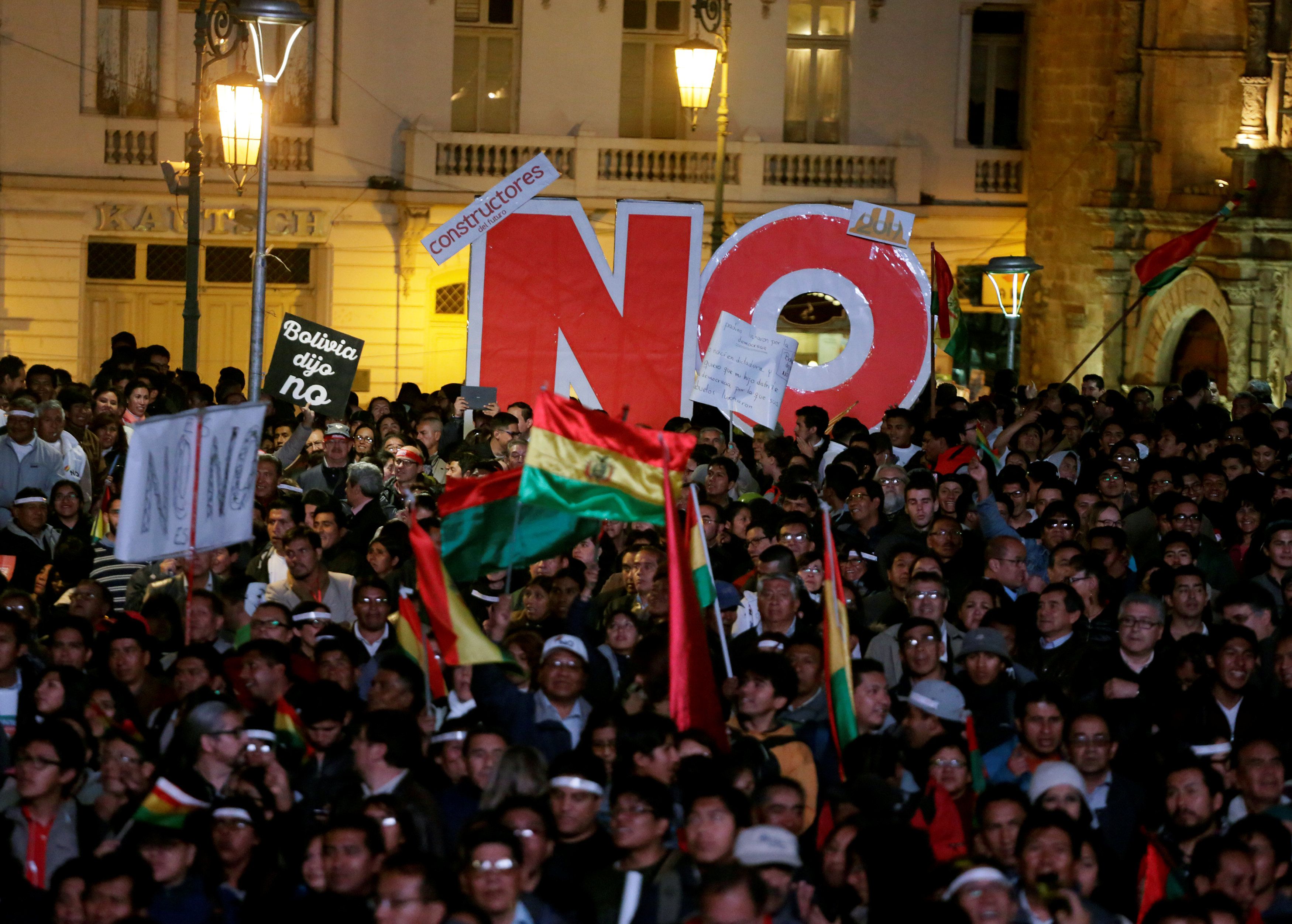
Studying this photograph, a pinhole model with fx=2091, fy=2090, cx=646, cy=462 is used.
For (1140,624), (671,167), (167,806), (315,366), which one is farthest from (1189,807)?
(671,167)

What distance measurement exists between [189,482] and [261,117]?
715cm

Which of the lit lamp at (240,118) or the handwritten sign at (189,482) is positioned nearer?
the handwritten sign at (189,482)

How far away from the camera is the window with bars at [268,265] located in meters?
25.5

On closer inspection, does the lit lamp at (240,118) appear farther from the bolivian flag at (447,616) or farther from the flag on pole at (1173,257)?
the flag on pole at (1173,257)

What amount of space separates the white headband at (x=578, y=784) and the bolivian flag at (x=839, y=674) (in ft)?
4.53

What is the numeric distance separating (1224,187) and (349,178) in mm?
10209

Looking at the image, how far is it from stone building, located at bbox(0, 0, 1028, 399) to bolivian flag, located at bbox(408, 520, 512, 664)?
1605cm

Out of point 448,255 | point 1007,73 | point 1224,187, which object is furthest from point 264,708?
point 1007,73

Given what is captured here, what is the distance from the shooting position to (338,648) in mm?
9195

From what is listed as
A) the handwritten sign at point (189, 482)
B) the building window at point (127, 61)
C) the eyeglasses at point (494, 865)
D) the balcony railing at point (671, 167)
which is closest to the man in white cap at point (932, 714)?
the eyeglasses at point (494, 865)

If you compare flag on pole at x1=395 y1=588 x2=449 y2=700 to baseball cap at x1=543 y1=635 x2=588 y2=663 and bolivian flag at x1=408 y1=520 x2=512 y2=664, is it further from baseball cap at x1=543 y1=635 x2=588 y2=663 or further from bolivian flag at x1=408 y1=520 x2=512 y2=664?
baseball cap at x1=543 y1=635 x2=588 y2=663

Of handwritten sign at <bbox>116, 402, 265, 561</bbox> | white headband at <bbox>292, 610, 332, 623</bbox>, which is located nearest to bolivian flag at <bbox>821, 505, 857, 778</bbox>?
white headband at <bbox>292, 610, 332, 623</bbox>

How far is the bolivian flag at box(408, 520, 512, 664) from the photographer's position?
8.73 metres

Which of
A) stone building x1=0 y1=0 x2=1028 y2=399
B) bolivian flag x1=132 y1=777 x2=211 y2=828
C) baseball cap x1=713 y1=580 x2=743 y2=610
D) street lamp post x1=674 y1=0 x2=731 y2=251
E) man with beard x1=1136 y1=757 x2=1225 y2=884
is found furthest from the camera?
stone building x1=0 y1=0 x2=1028 y2=399
